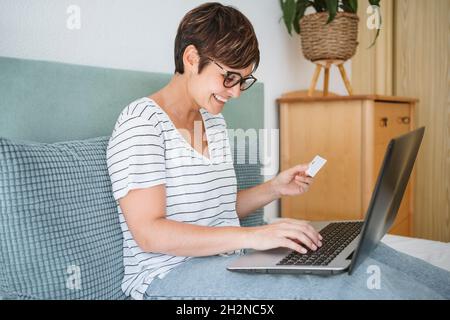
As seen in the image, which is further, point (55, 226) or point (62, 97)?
point (62, 97)

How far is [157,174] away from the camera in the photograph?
89 cm

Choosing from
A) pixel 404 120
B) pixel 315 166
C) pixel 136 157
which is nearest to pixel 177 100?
pixel 136 157

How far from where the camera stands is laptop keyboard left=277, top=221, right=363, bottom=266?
851 mm

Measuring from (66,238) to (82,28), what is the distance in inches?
26.3

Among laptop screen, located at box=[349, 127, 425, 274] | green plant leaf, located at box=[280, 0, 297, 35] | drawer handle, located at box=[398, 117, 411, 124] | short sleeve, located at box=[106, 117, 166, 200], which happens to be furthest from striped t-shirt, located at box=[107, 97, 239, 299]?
drawer handle, located at box=[398, 117, 411, 124]

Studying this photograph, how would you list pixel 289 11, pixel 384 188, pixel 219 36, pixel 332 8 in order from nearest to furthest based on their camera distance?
pixel 384 188, pixel 219 36, pixel 332 8, pixel 289 11

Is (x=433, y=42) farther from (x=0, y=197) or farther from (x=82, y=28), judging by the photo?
(x=0, y=197)

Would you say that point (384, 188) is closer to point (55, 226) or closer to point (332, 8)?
point (55, 226)

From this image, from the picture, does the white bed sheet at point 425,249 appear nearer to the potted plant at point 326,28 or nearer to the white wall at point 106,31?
the white wall at point 106,31

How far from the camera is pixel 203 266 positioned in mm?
898

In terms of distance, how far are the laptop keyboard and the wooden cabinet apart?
0.68 metres

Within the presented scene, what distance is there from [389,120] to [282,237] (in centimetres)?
129

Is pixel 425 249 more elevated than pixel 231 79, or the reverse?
pixel 231 79

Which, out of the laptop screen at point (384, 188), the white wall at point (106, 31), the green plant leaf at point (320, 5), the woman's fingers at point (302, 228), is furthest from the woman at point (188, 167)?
the green plant leaf at point (320, 5)
